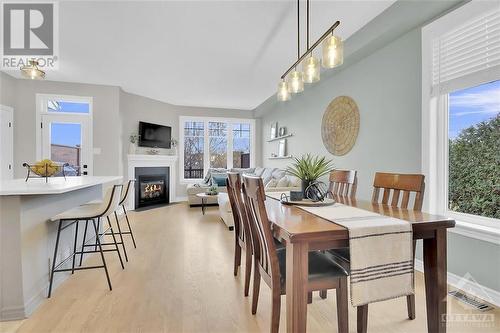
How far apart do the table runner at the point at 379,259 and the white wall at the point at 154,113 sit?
5599mm

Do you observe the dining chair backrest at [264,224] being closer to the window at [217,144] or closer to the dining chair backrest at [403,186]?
the dining chair backrest at [403,186]

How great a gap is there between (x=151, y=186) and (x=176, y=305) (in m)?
4.88

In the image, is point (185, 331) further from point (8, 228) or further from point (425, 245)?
point (425, 245)

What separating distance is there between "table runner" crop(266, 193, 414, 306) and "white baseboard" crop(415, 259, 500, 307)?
4.19 ft

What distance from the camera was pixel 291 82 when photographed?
7.54ft

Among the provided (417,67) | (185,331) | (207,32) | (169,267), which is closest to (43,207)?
(169,267)

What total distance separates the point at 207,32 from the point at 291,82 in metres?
1.44

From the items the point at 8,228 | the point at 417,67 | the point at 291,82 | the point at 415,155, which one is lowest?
the point at 8,228

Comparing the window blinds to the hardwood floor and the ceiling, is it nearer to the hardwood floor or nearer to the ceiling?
the ceiling

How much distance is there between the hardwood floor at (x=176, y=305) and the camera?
5.62 ft

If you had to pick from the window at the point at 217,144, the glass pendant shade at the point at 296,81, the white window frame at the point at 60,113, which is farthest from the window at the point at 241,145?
the glass pendant shade at the point at 296,81

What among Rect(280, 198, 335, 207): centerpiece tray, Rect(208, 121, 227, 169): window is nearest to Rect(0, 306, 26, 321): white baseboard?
Rect(280, 198, 335, 207): centerpiece tray

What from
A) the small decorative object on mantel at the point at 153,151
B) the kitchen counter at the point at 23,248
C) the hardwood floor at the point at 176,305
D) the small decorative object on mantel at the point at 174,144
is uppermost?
the small decorative object on mantel at the point at 174,144

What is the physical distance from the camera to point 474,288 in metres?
2.07
